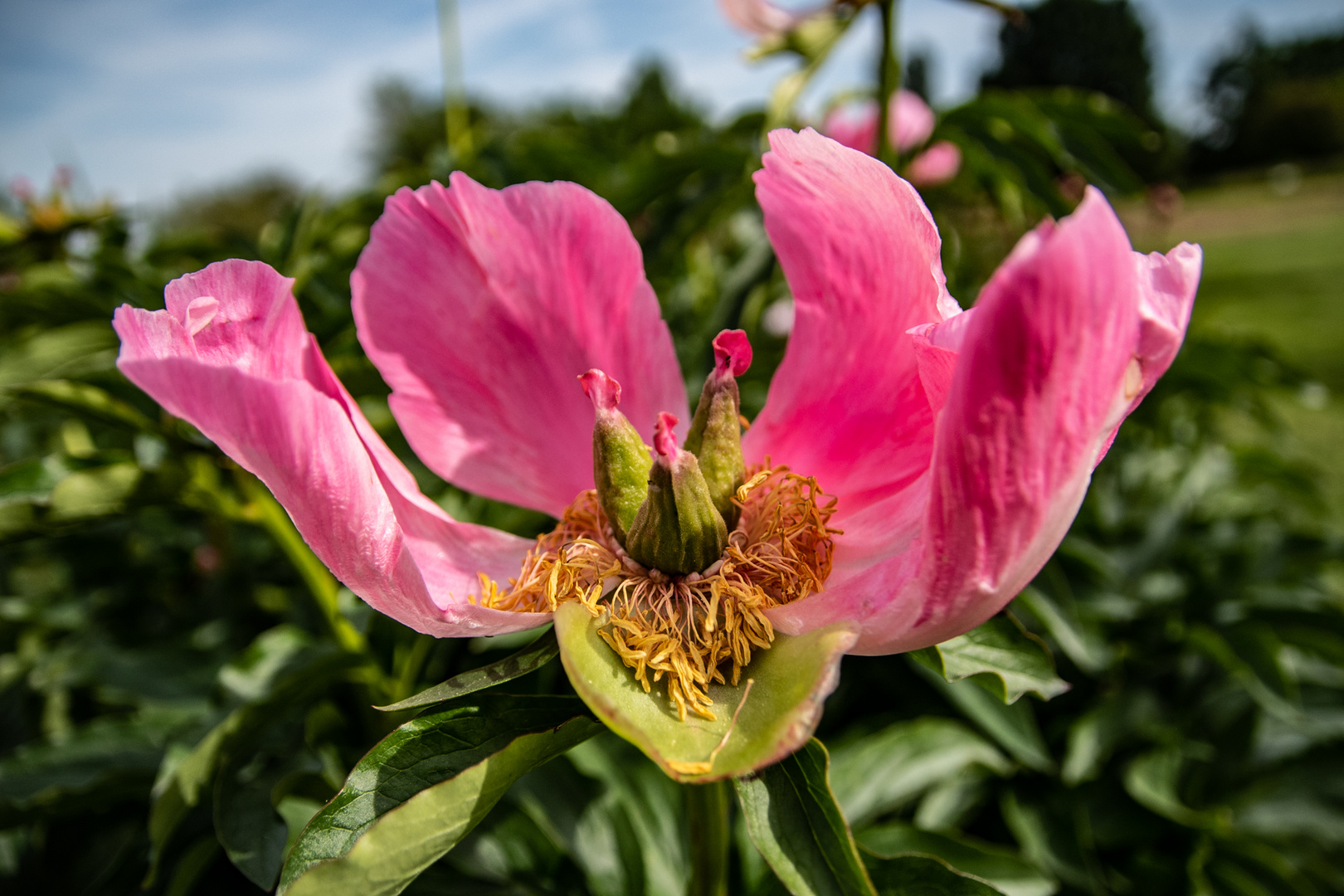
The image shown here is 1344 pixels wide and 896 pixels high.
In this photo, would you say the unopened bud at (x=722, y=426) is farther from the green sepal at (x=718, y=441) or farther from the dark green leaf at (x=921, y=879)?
the dark green leaf at (x=921, y=879)

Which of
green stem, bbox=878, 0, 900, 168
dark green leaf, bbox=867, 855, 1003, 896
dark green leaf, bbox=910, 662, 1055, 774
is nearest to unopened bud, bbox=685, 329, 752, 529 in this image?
dark green leaf, bbox=867, 855, 1003, 896

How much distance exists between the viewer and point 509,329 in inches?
31.4

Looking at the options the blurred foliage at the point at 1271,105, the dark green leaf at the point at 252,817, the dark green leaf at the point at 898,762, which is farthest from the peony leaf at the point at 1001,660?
the blurred foliage at the point at 1271,105

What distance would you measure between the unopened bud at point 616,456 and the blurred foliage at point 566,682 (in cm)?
22

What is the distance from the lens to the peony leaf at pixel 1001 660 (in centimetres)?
67

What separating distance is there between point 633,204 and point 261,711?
2.89 feet

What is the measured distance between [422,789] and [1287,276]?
49.7 feet

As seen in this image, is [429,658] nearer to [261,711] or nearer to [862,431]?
[261,711]

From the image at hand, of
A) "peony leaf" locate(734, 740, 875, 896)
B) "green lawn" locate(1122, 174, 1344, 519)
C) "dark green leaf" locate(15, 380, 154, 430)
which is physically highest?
"dark green leaf" locate(15, 380, 154, 430)

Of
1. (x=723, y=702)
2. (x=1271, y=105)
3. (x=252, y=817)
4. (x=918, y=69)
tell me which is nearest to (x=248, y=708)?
(x=252, y=817)

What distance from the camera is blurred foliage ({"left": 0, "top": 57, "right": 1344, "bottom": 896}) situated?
0.97 meters

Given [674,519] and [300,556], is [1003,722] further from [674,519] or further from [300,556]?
[300,556]

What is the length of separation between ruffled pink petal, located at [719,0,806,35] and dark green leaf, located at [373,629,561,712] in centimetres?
117

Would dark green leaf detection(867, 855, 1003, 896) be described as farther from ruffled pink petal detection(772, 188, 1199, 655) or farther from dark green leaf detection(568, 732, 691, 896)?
dark green leaf detection(568, 732, 691, 896)
